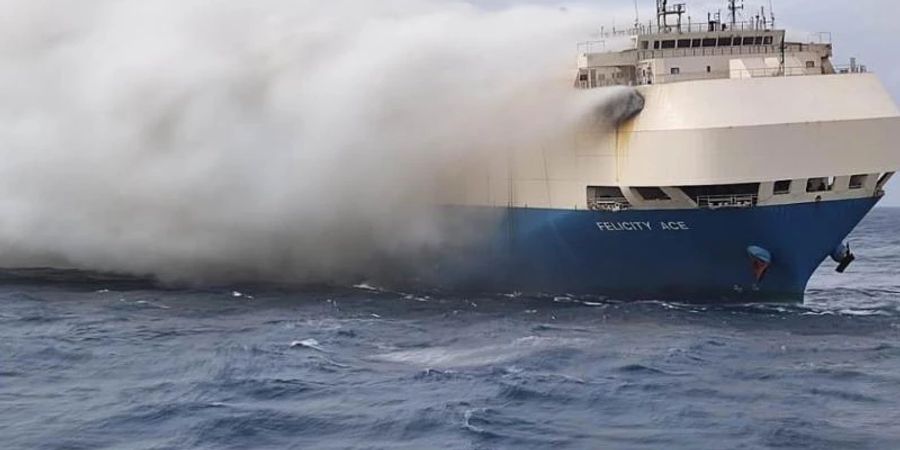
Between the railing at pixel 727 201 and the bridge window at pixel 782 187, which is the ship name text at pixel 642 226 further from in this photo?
the bridge window at pixel 782 187

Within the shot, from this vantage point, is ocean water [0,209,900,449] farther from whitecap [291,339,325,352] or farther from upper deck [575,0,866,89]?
upper deck [575,0,866,89]

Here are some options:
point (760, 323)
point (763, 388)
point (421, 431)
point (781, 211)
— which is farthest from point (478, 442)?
point (781, 211)

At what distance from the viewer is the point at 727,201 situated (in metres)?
41.6

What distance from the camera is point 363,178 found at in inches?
1866

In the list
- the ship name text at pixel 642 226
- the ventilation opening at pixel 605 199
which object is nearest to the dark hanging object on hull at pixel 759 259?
the ship name text at pixel 642 226

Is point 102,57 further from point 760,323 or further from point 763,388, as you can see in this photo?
point 763,388

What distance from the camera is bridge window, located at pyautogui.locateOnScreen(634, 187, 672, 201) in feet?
140

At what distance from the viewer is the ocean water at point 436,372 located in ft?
84.4

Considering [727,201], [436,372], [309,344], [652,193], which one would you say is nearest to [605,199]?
[652,193]

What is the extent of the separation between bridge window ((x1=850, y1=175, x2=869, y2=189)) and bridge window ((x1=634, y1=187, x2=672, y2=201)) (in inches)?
232

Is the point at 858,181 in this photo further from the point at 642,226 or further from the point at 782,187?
the point at 642,226

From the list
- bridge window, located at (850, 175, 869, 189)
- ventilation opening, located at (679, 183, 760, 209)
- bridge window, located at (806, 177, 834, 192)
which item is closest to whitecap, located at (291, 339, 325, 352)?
ventilation opening, located at (679, 183, 760, 209)

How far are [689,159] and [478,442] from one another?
18762 millimetres

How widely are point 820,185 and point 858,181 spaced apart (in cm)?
155
